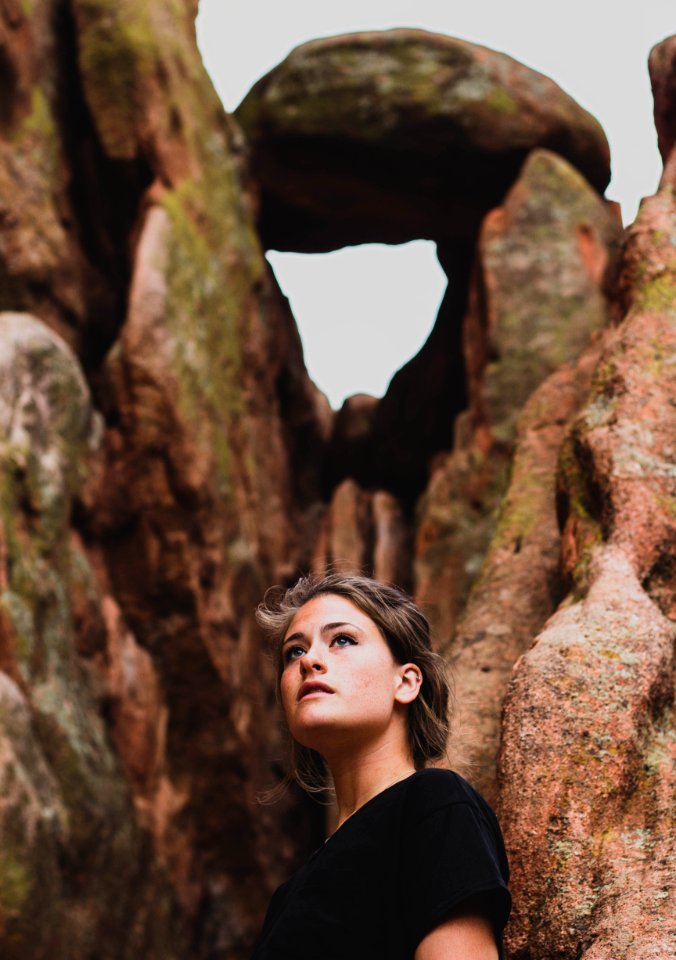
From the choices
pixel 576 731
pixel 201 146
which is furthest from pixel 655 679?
pixel 201 146

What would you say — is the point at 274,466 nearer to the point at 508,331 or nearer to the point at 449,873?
the point at 508,331

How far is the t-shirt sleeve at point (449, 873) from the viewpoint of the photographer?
245 centimetres

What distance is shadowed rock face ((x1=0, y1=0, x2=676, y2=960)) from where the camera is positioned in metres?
4.09

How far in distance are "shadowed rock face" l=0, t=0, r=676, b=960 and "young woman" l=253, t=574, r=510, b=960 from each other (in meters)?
0.61

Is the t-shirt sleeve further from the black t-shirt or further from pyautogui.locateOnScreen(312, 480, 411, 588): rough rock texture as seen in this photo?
pyautogui.locateOnScreen(312, 480, 411, 588): rough rock texture

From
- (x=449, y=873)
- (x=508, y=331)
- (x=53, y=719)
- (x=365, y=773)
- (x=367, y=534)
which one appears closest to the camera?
(x=449, y=873)

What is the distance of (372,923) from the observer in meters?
2.62

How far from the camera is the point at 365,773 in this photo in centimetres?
308

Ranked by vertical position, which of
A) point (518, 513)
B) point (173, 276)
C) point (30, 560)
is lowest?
point (30, 560)

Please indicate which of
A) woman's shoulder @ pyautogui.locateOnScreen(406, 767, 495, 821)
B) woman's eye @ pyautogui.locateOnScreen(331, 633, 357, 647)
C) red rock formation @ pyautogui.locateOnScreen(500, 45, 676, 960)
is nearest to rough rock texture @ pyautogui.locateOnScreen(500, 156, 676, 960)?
red rock formation @ pyautogui.locateOnScreen(500, 45, 676, 960)

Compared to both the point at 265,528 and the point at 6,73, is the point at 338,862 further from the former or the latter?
the point at 265,528

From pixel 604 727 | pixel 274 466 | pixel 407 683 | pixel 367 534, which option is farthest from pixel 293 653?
pixel 367 534

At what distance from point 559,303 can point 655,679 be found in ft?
30.3

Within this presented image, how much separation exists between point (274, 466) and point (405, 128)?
395cm
